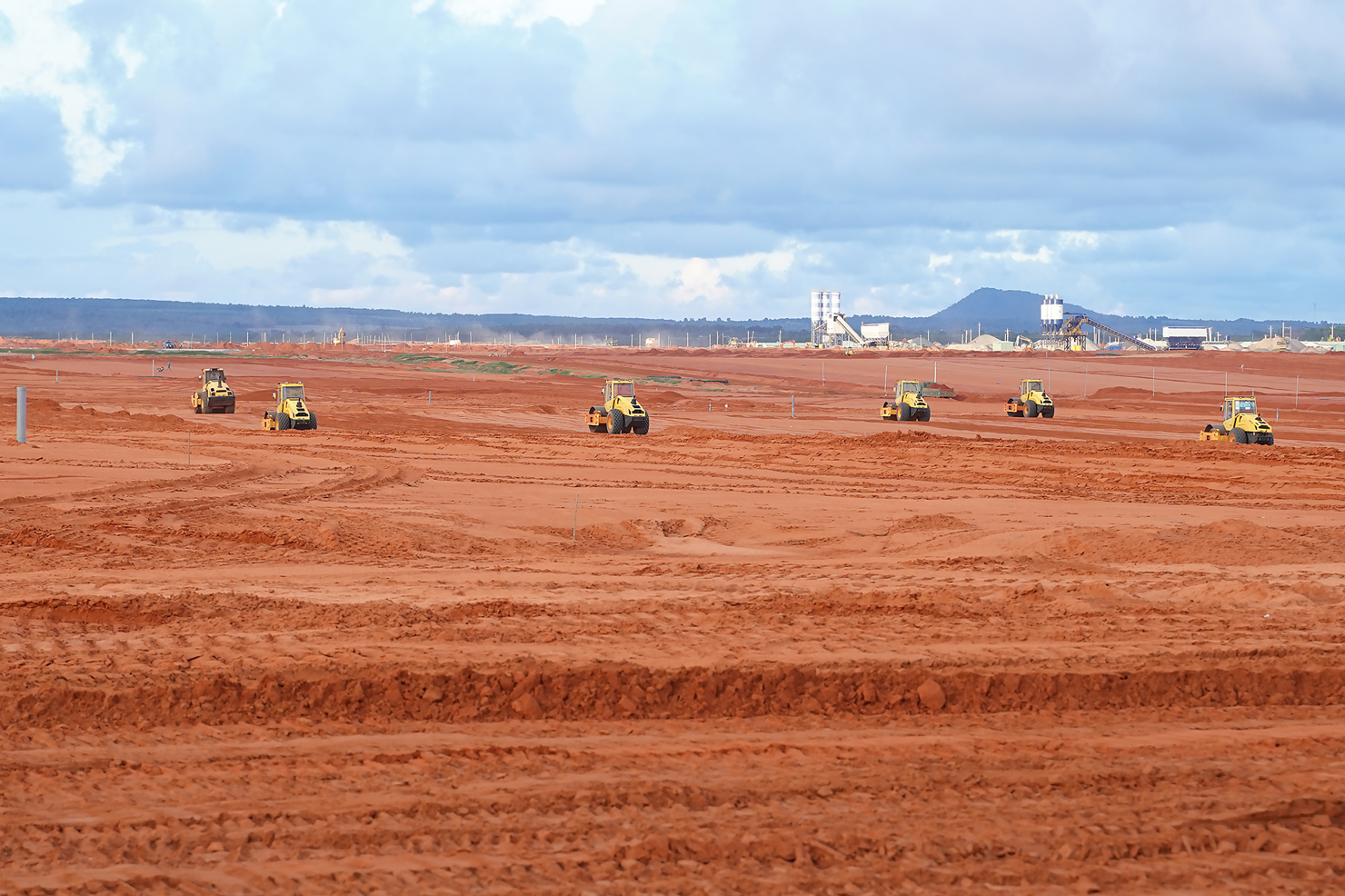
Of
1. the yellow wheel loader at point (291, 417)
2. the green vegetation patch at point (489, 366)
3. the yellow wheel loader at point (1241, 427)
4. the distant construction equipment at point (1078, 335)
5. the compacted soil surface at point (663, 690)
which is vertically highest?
the distant construction equipment at point (1078, 335)

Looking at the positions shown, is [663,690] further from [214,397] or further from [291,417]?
[214,397]

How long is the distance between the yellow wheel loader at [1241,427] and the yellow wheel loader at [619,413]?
1554 centimetres

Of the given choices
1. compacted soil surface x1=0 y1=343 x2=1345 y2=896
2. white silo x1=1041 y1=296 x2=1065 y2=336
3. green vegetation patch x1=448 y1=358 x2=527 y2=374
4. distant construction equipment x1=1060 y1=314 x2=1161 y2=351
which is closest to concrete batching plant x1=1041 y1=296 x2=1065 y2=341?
white silo x1=1041 y1=296 x2=1065 y2=336

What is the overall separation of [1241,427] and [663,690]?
2965 cm

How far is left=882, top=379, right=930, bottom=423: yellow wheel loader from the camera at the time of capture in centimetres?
4169

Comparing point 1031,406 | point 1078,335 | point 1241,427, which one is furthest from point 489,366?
point 1078,335

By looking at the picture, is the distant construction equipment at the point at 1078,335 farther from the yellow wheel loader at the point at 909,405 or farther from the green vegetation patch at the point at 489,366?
the yellow wheel loader at the point at 909,405

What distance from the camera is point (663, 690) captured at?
27.9 feet

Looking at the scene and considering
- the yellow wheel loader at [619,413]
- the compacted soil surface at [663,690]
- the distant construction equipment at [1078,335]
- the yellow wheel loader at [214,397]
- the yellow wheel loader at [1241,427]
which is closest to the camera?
the compacted soil surface at [663,690]

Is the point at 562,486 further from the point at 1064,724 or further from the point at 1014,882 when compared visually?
the point at 1014,882

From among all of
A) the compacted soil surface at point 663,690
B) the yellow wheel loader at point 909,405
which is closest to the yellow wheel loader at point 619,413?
the yellow wheel loader at point 909,405

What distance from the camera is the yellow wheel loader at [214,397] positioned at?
42.1 m

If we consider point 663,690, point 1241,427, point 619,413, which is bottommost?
point 663,690

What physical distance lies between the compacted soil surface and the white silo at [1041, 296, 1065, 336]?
15036 cm
